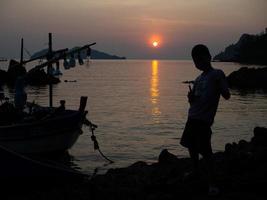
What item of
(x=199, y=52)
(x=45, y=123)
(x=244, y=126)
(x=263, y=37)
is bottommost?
(x=244, y=126)

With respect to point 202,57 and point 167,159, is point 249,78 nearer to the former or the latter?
point 167,159

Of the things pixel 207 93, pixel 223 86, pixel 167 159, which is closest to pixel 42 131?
pixel 167 159

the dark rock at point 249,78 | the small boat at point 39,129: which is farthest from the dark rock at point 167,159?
the dark rock at point 249,78

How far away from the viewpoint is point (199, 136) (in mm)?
7367

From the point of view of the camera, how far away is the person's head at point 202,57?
23.5 ft

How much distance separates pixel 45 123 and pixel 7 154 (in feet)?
20.4

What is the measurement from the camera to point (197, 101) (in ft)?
24.1

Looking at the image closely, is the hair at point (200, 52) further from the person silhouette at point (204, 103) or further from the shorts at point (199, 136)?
the shorts at point (199, 136)

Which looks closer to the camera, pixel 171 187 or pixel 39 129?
pixel 171 187

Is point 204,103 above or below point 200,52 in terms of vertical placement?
below

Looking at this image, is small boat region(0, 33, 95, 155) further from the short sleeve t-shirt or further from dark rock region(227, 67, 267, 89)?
dark rock region(227, 67, 267, 89)

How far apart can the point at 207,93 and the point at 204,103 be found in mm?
182

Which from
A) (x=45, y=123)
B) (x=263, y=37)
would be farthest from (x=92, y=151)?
(x=263, y=37)

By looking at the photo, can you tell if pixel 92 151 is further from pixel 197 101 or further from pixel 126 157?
pixel 197 101
